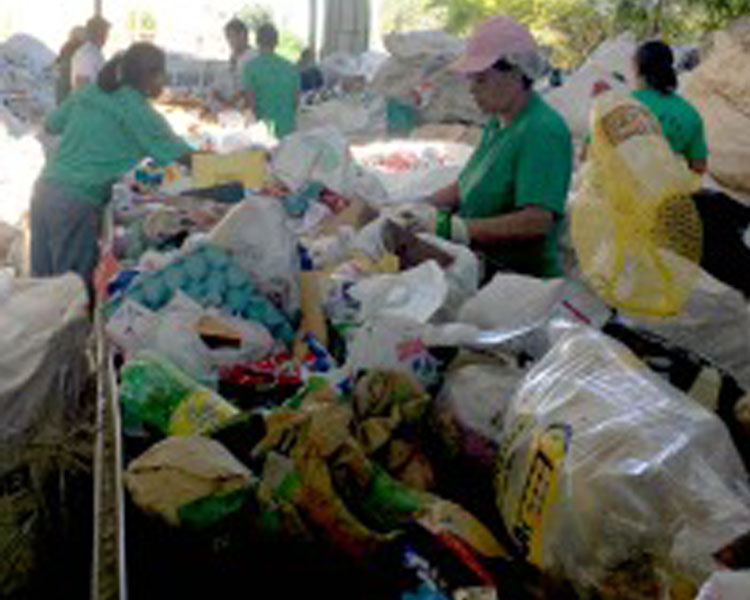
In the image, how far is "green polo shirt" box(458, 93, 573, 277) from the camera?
9.53ft

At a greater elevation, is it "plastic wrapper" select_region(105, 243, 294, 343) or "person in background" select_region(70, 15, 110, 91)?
"person in background" select_region(70, 15, 110, 91)

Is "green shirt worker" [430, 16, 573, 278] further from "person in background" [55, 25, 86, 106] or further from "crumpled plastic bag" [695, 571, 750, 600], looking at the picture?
"person in background" [55, 25, 86, 106]

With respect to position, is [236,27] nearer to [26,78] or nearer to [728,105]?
[26,78]

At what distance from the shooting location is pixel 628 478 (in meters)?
1.28

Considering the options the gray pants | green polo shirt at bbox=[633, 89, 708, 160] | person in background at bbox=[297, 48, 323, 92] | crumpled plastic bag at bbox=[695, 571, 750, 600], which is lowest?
the gray pants

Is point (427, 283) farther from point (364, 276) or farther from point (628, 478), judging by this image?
point (628, 478)

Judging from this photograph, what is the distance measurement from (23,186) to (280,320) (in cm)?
443

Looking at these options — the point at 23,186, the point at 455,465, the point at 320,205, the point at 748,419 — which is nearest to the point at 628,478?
the point at 748,419

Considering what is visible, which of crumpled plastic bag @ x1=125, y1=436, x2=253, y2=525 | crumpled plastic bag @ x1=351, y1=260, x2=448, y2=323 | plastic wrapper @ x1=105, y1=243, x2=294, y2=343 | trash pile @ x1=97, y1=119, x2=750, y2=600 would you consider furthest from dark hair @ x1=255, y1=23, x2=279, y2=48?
crumpled plastic bag @ x1=125, y1=436, x2=253, y2=525

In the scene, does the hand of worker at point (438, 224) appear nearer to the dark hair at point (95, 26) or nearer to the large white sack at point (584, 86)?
the large white sack at point (584, 86)

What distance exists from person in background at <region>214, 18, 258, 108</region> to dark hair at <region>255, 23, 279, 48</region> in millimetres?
849

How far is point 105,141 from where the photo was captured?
15.0 feet

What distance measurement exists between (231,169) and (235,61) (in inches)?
215

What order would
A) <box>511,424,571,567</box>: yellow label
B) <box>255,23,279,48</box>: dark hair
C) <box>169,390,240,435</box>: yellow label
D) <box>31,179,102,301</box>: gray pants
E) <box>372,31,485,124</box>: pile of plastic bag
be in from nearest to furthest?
1. <box>511,424,571,567</box>: yellow label
2. <box>169,390,240,435</box>: yellow label
3. <box>31,179,102,301</box>: gray pants
4. <box>372,31,485,124</box>: pile of plastic bag
5. <box>255,23,279,48</box>: dark hair
